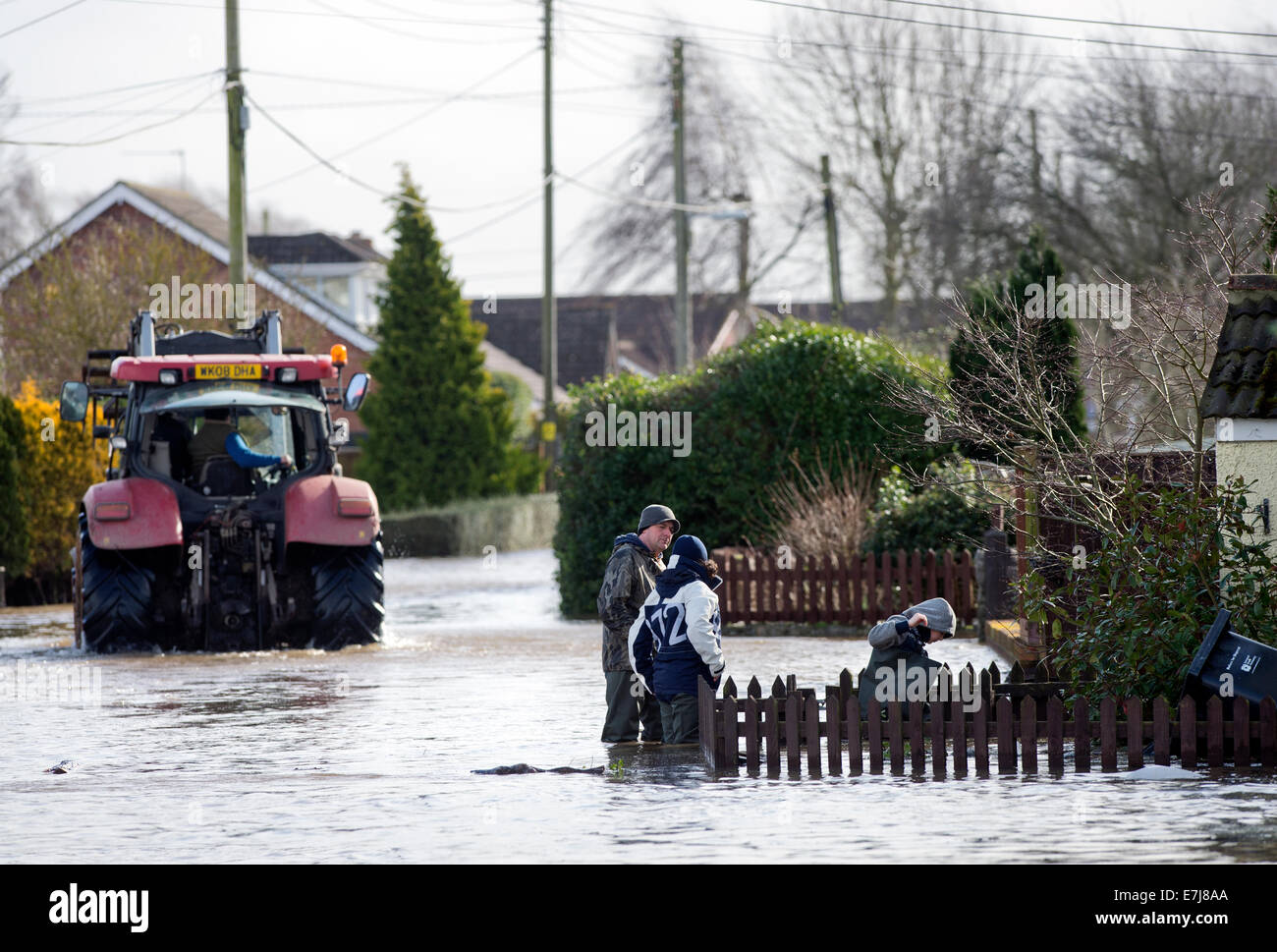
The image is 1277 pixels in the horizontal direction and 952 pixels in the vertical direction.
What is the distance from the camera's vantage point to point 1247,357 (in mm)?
11172

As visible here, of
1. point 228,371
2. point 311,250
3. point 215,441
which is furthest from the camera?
point 311,250

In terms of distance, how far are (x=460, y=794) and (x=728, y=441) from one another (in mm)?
12971

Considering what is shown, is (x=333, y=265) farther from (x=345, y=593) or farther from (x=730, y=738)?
(x=730, y=738)

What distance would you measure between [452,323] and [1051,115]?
543 inches

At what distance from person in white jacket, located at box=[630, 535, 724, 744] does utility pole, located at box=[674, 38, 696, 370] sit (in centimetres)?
1905

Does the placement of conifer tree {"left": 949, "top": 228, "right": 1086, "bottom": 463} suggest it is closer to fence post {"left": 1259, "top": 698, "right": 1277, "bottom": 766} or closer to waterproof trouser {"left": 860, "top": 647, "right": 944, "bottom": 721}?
waterproof trouser {"left": 860, "top": 647, "right": 944, "bottom": 721}

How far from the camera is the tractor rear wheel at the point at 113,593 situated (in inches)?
672

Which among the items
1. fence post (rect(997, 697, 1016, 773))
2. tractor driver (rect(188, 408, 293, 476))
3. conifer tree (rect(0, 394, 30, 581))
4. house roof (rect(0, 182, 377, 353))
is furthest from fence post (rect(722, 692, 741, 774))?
house roof (rect(0, 182, 377, 353))

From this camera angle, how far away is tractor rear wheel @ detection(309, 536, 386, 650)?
17500mm

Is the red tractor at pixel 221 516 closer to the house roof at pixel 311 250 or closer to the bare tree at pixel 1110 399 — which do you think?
the bare tree at pixel 1110 399

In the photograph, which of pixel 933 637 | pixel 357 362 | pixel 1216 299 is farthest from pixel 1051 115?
pixel 933 637

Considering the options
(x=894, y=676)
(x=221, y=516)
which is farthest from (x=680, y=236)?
(x=894, y=676)
